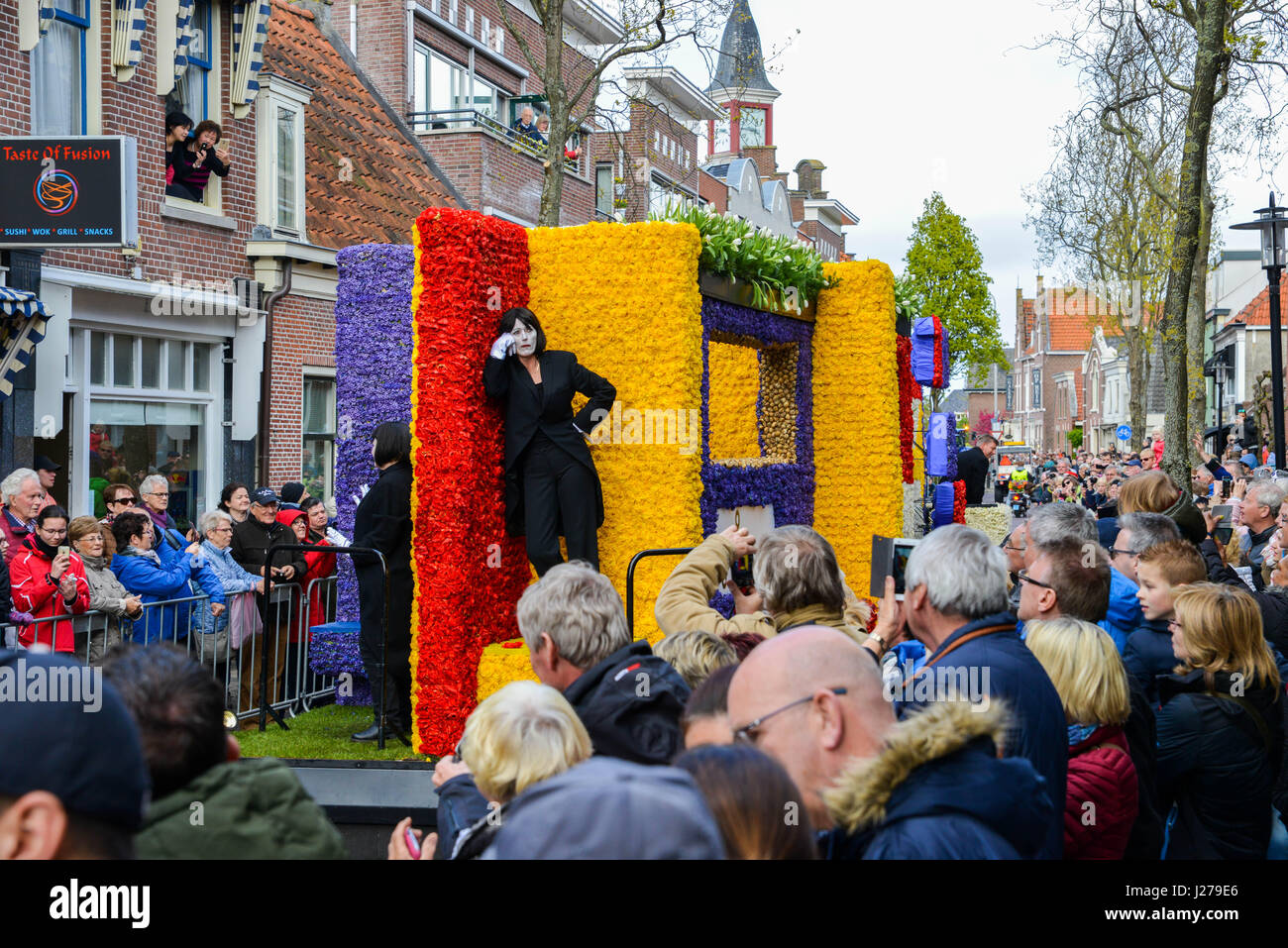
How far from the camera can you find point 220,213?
13.8 meters

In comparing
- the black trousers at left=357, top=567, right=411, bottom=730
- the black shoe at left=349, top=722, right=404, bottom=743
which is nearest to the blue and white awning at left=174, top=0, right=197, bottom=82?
the black trousers at left=357, top=567, right=411, bottom=730

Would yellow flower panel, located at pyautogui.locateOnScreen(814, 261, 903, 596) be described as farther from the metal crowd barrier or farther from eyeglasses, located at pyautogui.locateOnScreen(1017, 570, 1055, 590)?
eyeglasses, located at pyautogui.locateOnScreen(1017, 570, 1055, 590)

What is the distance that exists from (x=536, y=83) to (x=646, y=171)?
6121mm

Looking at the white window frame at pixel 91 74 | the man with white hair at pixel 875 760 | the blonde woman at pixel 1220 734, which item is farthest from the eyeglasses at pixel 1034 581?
the white window frame at pixel 91 74

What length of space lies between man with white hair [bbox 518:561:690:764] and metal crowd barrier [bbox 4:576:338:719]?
3.80 meters

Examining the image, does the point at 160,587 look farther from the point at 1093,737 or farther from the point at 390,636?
the point at 1093,737

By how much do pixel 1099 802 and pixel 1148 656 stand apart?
1.33 m

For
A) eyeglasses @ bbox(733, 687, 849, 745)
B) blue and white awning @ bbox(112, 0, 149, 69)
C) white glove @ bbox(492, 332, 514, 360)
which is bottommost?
eyeglasses @ bbox(733, 687, 849, 745)

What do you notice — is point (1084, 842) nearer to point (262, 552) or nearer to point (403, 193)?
point (262, 552)

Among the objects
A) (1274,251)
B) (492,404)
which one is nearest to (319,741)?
(492,404)

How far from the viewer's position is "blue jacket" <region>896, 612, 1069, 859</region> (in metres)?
3.09

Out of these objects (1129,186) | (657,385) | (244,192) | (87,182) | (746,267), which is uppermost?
(1129,186)
